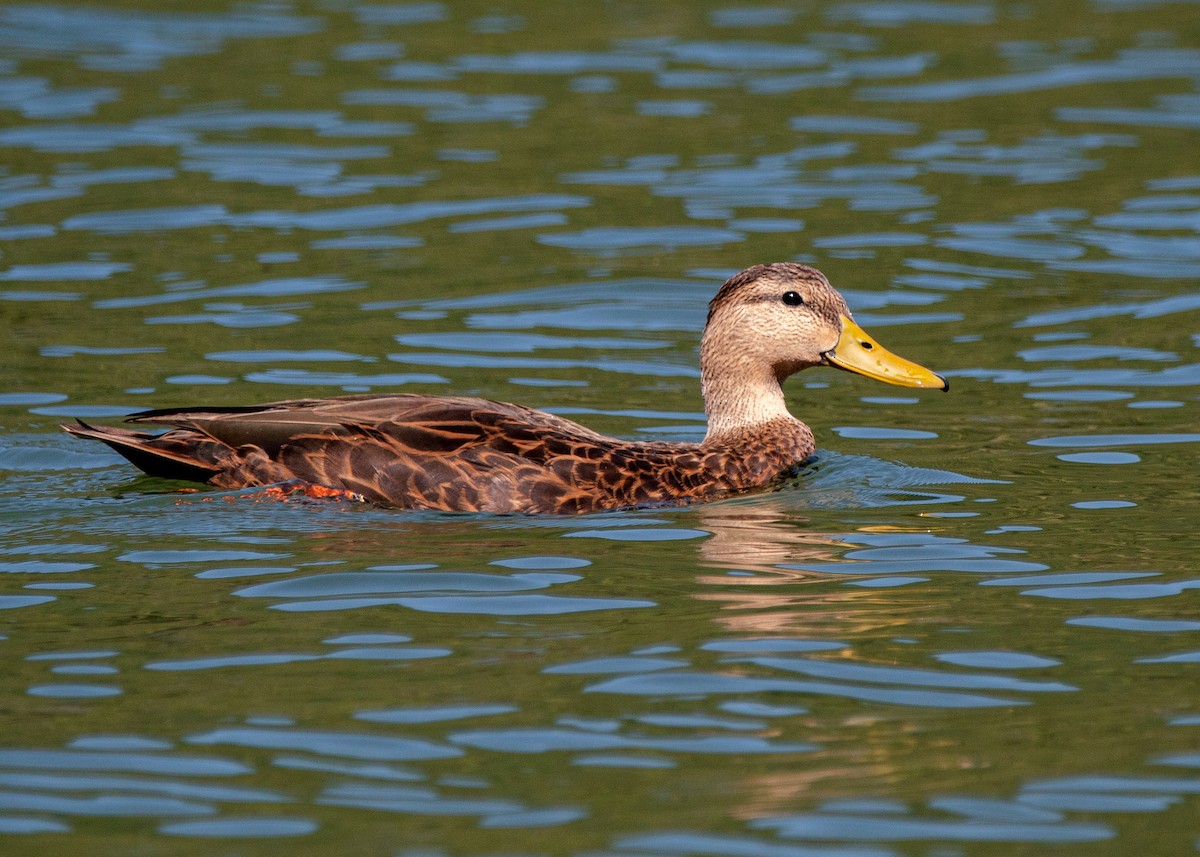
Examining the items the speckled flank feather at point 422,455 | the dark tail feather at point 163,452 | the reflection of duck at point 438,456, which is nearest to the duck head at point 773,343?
the reflection of duck at point 438,456

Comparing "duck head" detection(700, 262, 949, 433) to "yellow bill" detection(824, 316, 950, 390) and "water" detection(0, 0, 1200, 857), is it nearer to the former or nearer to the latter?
"yellow bill" detection(824, 316, 950, 390)

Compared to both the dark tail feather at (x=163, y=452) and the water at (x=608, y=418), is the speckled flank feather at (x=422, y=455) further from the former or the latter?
the water at (x=608, y=418)

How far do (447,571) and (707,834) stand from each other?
8.99 ft

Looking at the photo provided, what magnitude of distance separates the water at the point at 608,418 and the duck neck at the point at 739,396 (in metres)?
0.45

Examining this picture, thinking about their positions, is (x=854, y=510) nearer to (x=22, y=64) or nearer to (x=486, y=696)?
(x=486, y=696)

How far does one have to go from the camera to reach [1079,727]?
6492 mm

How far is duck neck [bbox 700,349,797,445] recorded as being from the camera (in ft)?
34.2

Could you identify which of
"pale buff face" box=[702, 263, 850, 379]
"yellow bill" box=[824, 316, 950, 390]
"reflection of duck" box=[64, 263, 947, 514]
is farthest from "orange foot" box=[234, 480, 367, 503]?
"yellow bill" box=[824, 316, 950, 390]

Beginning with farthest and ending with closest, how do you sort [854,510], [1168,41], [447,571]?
[1168,41], [854,510], [447,571]

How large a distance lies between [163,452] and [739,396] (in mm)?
2966

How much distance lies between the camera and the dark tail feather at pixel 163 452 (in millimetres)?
9438

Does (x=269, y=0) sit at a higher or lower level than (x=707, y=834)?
higher

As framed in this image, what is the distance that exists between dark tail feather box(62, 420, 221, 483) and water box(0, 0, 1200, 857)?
0.24 meters

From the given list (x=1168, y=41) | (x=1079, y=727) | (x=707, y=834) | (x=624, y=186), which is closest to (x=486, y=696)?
(x=707, y=834)
